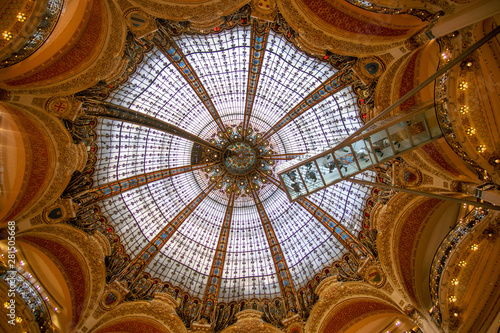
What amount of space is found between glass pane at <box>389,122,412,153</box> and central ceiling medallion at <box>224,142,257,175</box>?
34.2 ft

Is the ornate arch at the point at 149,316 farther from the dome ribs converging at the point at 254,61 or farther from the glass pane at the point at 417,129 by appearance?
the glass pane at the point at 417,129

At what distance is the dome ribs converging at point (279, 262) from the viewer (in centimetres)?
1718

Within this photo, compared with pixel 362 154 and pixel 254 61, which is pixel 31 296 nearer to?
pixel 362 154

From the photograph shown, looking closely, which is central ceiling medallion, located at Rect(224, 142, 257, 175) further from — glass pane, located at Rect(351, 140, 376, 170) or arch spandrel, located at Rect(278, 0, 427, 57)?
glass pane, located at Rect(351, 140, 376, 170)

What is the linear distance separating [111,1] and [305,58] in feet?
30.1

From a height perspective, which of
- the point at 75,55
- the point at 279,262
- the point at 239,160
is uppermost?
the point at 75,55

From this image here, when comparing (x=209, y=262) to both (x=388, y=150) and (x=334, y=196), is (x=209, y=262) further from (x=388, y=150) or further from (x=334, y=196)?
(x=388, y=150)

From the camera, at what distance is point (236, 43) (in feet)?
50.2

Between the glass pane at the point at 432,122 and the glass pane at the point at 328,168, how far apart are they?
150 inches

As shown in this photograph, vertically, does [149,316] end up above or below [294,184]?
below

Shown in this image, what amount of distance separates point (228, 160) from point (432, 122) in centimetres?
1223

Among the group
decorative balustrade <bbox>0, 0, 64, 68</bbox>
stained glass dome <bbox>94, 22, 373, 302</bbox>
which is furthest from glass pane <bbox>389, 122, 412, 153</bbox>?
decorative balustrade <bbox>0, 0, 64, 68</bbox>

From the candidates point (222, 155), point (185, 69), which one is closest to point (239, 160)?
point (222, 155)

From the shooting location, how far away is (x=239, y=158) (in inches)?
785
